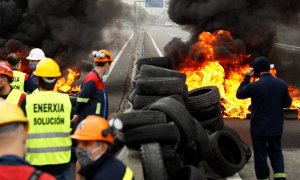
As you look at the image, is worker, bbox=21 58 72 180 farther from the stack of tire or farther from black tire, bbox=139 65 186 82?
black tire, bbox=139 65 186 82

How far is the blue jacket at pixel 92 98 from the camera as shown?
22.4ft

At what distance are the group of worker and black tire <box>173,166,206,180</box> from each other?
4.30 ft

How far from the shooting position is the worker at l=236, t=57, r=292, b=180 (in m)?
6.92

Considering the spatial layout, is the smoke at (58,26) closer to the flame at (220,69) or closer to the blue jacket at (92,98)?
the flame at (220,69)

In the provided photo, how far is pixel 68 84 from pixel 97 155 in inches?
591

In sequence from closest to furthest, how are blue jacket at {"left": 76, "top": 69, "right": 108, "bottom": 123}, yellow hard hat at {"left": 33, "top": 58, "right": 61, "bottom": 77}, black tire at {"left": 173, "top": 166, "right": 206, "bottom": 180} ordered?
yellow hard hat at {"left": 33, "top": 58, "right": 61, "bottom": 77} < black tire at {"left": 173, "top": 166, "right": 206, "bottom": 180} < blue jacket at {"left": 76, "top": 69, "right": 108, "bottom": 123}

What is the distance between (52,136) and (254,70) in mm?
3587

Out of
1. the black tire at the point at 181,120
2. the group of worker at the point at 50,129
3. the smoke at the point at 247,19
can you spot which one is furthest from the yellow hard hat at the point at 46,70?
the smoke at the point at 247,19

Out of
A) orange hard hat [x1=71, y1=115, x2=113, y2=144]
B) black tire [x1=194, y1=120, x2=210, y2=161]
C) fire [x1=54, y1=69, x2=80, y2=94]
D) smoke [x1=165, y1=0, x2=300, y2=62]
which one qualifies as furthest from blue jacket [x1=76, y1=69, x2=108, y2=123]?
smoke [x1=165, y1=0, x2=300, y2=62]

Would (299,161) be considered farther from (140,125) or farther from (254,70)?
(140,125)

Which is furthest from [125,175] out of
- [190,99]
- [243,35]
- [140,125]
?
[243,35]

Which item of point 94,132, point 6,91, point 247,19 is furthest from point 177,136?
point 247,19

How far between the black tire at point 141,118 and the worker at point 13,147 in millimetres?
3921

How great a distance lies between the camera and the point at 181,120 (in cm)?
688
